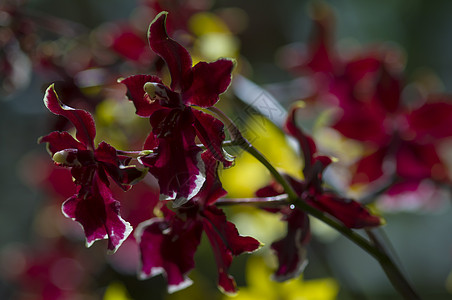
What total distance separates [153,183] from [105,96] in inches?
5.8

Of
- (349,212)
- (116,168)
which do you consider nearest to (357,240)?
(349,212)

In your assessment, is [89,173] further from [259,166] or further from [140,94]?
[259,166]

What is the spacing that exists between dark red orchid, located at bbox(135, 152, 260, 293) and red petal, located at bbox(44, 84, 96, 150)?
68 millimetres

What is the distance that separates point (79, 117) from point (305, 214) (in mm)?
159

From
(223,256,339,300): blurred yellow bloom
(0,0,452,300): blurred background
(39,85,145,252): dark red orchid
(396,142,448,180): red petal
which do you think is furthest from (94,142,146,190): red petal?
(396,142,448,180): red petal

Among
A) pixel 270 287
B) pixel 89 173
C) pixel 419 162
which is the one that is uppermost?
pixel 89 173

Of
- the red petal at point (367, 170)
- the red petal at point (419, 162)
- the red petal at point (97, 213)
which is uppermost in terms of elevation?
the red petal at point (97, 213)

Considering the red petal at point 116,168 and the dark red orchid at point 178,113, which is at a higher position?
the dark red orchid at point 178,113

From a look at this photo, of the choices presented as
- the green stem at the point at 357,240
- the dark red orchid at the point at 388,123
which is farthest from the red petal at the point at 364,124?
the green stem at the point at 357,240

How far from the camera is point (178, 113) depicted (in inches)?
13.3

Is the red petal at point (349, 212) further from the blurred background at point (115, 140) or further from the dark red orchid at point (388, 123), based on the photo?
the dark red orchid at point (388, 123)

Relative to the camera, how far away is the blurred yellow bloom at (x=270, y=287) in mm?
546

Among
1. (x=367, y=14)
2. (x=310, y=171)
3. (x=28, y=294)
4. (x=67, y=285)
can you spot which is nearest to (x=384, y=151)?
(x=310, y=171)

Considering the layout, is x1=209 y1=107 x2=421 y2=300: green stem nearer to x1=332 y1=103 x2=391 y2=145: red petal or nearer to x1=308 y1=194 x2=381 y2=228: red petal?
x1=308 y1=194 x2=381 y2=228: red petal
